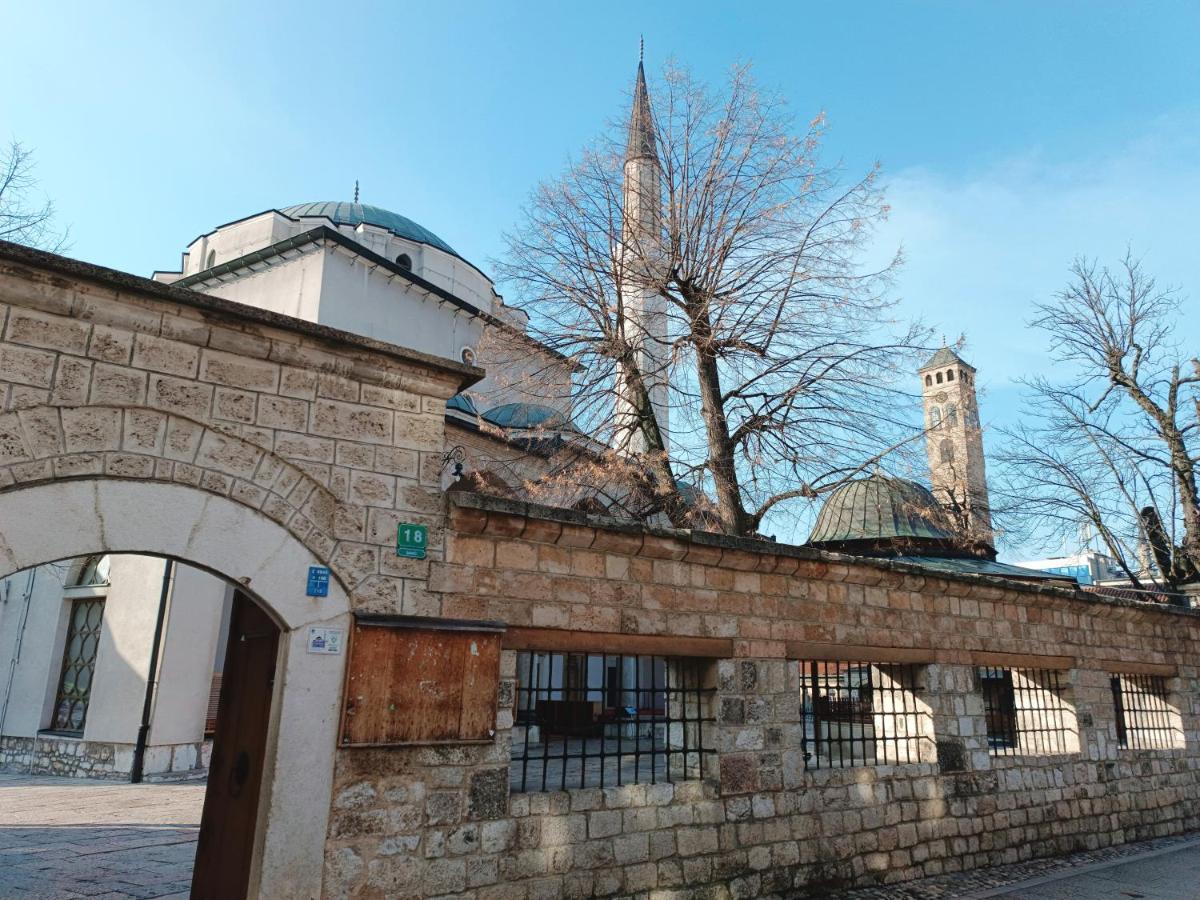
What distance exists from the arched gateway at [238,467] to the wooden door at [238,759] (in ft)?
0.08

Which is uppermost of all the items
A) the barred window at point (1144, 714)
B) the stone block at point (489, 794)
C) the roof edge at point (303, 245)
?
the roof edge at point (303, 245)

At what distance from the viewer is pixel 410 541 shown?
14.5ft

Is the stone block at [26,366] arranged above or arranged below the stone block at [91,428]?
above

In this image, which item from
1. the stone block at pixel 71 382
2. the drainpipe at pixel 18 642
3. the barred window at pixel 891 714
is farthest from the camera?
the drainpipe at pixel 18 642

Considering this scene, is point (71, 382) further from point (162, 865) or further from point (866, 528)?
point (866, 528)

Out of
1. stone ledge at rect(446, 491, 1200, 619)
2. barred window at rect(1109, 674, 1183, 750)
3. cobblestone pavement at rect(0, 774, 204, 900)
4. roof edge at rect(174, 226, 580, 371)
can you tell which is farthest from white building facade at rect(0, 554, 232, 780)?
barred window at rect(1109, 674, 1183, 750)

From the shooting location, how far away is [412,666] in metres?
4.29

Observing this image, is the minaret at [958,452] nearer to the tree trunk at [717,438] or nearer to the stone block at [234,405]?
the tree trunk at [717,438]

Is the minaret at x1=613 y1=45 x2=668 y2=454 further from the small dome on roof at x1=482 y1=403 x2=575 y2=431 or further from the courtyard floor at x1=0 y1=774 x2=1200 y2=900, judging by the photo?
the courtyard floor at x1=0 y1=774 x2=1200 y2=900

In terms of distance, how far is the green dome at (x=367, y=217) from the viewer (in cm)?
2056

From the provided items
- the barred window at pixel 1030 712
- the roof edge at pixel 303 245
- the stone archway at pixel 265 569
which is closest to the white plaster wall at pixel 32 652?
the roof edge at pixel 303 245

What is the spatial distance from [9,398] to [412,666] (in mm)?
2231

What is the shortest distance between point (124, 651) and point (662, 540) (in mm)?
10687

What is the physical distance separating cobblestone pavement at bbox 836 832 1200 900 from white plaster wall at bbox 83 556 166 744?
10619 mm
